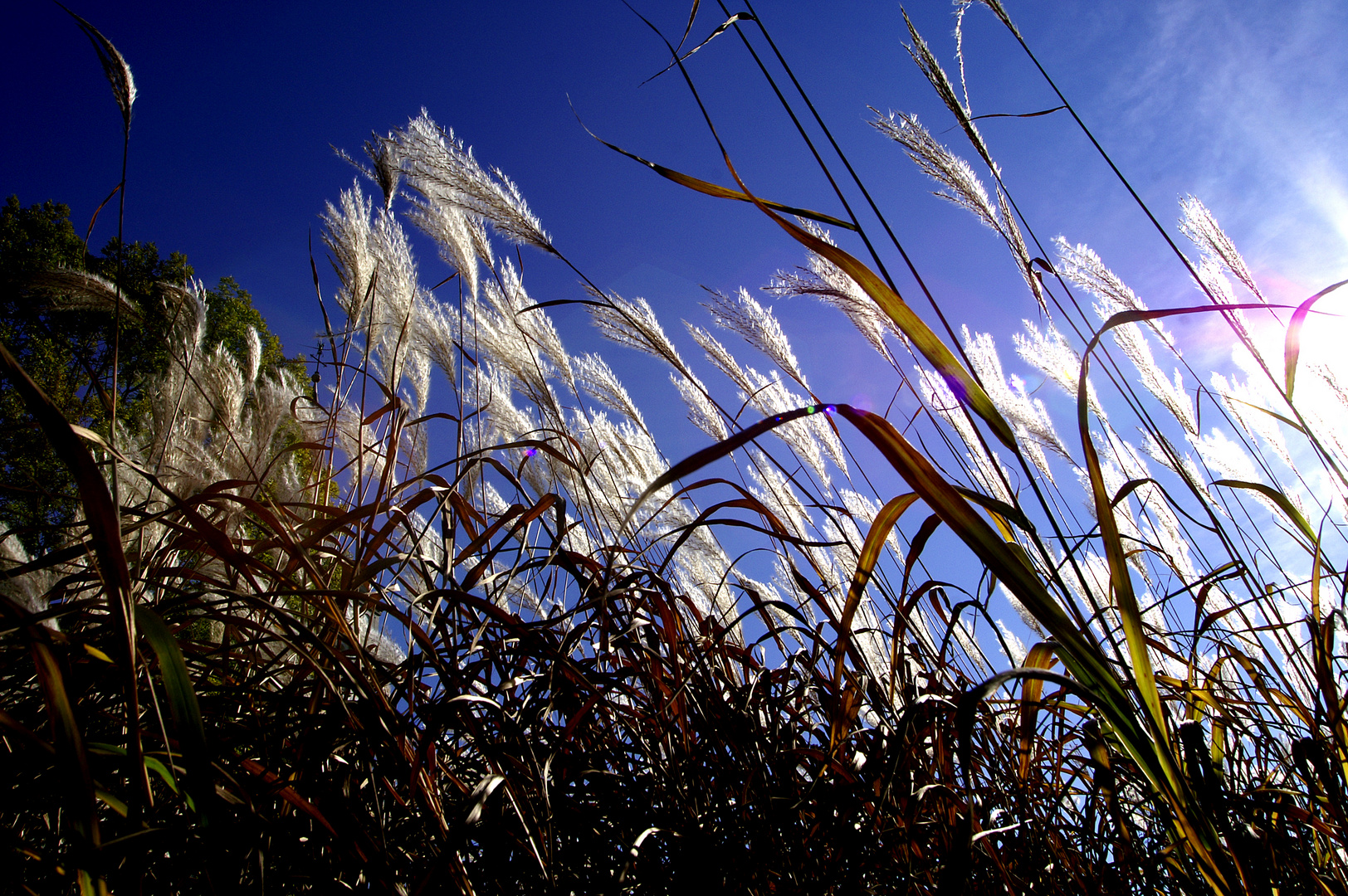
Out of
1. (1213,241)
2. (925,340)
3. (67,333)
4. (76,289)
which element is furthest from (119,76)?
(67,333)

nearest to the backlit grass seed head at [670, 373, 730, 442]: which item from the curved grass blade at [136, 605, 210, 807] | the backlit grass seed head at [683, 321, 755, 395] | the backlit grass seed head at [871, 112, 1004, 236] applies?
the backlit grass seed head at [683, 321, 755, 395]

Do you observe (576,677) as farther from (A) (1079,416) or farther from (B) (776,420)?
(A) (1079,416)

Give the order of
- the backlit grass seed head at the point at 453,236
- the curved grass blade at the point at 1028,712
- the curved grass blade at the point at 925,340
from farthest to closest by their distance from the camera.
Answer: the backlit grass seed head at the point at 453,236 < the curved grass blade at the point at 1028,712 < the curved grass blade at the point at 925,340

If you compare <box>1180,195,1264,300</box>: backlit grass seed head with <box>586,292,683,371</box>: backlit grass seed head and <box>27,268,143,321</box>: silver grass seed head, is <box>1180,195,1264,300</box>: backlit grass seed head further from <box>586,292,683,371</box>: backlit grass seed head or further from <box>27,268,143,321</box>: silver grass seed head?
<box>27,268,143,321</box>: silver grass seed head

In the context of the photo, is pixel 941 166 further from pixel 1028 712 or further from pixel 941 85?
pixel 1028 712

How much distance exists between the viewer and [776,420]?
504 mm

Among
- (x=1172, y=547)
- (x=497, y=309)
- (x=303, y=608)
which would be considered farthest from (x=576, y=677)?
(x=1172, y=547)

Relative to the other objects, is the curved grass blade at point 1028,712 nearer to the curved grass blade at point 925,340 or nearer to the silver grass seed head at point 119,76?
the curved grass blade at point 925,340

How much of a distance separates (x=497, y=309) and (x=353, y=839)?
71.6 inches

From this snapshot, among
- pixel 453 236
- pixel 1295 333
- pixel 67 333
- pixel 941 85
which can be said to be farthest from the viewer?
pixel 67 333

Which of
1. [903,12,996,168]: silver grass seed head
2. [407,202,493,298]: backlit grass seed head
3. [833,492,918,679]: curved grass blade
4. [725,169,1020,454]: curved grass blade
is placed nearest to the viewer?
[725,169,1020,454]: curved grass blade

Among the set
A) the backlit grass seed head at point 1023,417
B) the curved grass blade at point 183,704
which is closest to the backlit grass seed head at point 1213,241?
the backlit grass seed head at point 1023,417

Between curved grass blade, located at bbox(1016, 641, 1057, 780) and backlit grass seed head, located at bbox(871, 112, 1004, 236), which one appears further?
backlit grass seed head, located at bbox(871, 112, 1004, 236)

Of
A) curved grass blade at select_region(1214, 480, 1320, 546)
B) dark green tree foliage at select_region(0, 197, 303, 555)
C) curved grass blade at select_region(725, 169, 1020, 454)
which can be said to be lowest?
curved grass blade at select_region(1214, 480, 1320, 546)
